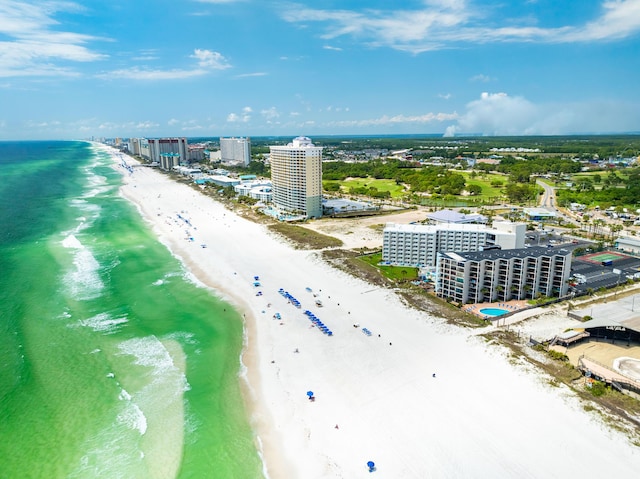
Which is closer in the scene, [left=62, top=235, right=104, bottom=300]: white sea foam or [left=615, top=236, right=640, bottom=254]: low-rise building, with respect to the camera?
[left=62, top=235, right=104, bottom=300]: white sea foam

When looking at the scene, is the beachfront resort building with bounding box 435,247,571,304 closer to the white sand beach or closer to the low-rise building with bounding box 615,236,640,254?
the white sand beach

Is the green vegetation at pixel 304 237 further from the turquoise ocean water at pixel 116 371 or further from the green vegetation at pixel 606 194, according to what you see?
the green vegetation at pixel 606 194

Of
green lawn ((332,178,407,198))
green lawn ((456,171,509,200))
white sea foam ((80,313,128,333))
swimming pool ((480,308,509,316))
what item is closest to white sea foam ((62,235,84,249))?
white sea foam ((80,313,128,333))

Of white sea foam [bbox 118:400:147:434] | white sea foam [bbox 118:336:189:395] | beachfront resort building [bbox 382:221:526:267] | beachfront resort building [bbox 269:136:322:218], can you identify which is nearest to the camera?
white sea foam [bbox 118:400:147:434]

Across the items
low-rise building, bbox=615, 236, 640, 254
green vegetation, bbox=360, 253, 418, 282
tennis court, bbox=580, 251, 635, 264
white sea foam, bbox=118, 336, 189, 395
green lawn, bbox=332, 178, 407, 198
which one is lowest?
white sea foam, bbox=118, 336, 189, 395

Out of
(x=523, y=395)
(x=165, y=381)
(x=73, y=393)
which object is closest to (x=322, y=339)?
(x=165, y=381)

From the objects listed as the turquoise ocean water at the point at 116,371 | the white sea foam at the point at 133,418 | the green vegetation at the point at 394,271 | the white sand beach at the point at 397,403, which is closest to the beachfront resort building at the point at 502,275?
the white sand beach at the point at 397,403

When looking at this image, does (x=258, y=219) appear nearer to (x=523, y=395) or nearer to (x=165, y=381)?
(x=165, y=381)
